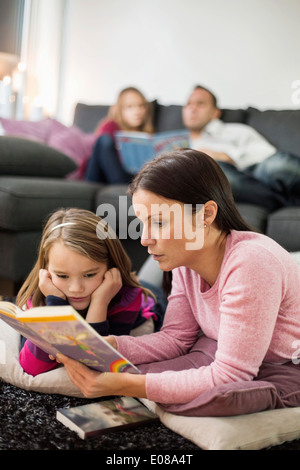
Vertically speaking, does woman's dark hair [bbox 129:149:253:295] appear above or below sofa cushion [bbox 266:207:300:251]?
above

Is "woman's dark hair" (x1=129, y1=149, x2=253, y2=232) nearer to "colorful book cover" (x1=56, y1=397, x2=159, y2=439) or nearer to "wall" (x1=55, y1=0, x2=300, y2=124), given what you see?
"colorful book cover" (x1=56, y1=397, x2=159, y2=439)

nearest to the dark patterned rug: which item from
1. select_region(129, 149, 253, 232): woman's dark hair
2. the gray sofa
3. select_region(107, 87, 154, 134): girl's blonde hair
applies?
select_region(129, 149, 253, 232): woman's dark hair

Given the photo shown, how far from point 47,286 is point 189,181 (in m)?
0.42

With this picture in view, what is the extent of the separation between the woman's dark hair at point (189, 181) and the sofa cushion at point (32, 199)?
1.00m

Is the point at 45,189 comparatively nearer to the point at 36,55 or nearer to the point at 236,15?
the point at 236,15

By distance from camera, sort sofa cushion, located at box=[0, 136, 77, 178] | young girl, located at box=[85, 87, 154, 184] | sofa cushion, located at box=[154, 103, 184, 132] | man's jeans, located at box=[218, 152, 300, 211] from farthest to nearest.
Result: 1. sofa cushion, located at box=[154, 103, 184, 132]
2. young girl, located at box=[85, 87, 154, 184]
3. sofa cushion, located at box=[0, 136, 77, 178]
4. man's jeans, located at box=[218, 152, 300, 211]

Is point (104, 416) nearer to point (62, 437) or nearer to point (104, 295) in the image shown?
point (62, 437)

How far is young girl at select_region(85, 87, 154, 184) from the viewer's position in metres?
2.61

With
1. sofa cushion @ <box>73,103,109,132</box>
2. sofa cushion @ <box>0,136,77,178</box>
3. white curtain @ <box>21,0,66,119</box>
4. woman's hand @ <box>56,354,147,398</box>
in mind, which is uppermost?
white curtain @ <box>21,0,66,119</box>

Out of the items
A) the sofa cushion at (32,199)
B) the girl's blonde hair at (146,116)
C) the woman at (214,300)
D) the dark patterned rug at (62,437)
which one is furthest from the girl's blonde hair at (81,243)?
the girl's blonde hair at (146,116)

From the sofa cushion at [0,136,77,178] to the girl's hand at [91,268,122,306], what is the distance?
3.98 ft

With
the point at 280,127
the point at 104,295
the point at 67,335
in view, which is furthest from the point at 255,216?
the point at 67,335

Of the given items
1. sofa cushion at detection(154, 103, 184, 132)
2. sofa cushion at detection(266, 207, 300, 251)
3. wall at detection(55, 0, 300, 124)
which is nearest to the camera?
sofa cushion at detection(266, 207, 300, 251)
